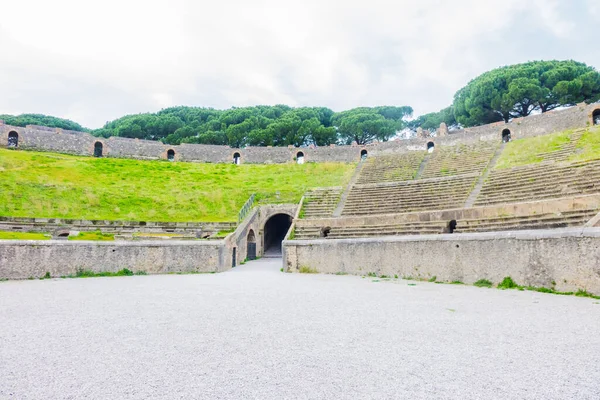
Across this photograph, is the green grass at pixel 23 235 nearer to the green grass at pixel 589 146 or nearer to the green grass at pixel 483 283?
the green grass at pixel 483 283

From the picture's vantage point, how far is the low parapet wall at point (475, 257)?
25.2 ft

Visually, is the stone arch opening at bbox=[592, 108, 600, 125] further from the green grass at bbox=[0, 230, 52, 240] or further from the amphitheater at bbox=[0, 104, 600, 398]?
the green grass at bbox=[0, 230, 52, 240]

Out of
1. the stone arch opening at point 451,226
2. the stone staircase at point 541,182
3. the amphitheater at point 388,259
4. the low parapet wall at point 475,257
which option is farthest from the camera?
the stone staircase at point 541,182

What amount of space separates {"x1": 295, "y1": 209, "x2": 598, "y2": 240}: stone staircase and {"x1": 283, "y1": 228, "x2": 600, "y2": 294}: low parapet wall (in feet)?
10.4

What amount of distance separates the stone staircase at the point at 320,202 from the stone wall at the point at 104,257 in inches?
312

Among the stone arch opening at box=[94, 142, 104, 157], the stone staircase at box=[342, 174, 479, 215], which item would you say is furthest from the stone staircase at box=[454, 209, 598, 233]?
the stone arch opening at box=[94, 142, 104, 157]

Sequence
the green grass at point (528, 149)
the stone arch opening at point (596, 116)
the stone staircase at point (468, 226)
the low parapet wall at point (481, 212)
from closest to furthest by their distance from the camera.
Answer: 1. the stone staircase at point (468, 226)
2. the low parapet wall at point (481, 212)
3. the green grass at point (528, 149)
4. the stone arch opening at point (596, 116)

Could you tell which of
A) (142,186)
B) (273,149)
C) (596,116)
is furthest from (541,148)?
(142,186)

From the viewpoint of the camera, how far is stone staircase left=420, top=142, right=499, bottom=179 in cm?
2503

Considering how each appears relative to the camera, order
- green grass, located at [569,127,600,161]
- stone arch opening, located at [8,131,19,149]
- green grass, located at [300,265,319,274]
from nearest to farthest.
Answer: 1. green grass, located at [300,265,319,274]
2. green grass, located at [569,127,600,161]
3. stone arch opening, located at [8,131,19,149]

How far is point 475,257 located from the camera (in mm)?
9773

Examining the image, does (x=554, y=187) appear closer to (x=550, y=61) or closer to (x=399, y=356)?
(x=399, y=356)

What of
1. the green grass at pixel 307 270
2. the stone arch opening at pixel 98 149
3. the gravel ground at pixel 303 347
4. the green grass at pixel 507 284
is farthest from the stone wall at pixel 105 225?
the stone arch opening at pixel 98 149

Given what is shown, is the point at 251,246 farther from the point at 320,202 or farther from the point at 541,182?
the point at 541,182
